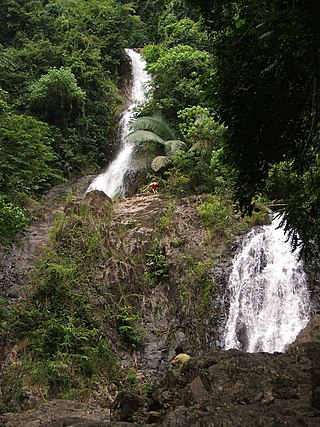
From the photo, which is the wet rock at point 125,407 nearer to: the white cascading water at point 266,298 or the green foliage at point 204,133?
the white cascading water at point 266,298

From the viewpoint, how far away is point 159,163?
52.7 ft

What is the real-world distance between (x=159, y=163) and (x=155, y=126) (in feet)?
7.51

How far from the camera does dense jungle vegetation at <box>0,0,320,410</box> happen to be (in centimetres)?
452

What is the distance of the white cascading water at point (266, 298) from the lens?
10516 mm

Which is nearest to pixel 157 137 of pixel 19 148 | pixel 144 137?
pixel 144 137

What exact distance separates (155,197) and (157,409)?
333 inches

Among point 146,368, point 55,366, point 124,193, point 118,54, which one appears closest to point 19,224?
point 55,366

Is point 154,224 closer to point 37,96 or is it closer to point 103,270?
point 103,270

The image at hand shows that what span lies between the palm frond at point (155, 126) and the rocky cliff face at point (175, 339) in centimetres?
344

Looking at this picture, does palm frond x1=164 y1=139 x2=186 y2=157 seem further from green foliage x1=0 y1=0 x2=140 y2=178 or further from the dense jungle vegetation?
green foliage x1=0 y1=0 x2=140 y2=178

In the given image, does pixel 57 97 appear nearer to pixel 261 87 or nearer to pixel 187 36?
pixel 187 36

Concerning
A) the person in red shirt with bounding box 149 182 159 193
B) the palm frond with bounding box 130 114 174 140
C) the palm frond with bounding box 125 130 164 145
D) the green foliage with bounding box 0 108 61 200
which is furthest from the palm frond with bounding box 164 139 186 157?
the green foliage with bounding box 0 108 61 200

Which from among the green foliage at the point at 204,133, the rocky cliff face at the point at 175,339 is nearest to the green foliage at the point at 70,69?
the rocky cliff face at the point at 175,339

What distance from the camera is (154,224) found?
13.3 meters
